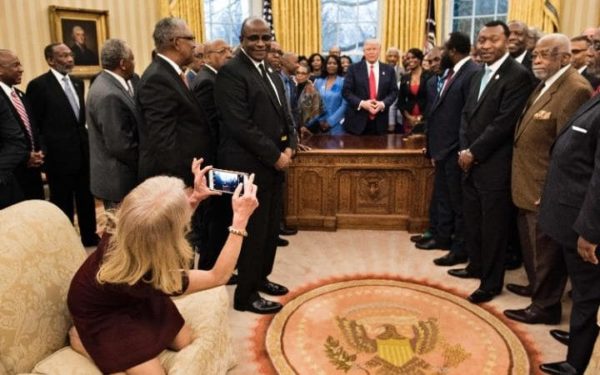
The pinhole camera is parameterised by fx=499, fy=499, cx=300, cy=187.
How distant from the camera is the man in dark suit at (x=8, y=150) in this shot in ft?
11.0

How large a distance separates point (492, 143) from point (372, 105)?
237 centimetres

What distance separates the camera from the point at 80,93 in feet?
14.6

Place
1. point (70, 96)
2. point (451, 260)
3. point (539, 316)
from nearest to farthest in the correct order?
point (539, 316) → point (451, 260) → point (70, 96)

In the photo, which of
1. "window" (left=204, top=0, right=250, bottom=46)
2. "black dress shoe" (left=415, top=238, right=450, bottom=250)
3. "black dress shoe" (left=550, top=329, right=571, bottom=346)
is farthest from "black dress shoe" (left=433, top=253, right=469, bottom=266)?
"window" (left=204, top=0, right=250, bottom=46)

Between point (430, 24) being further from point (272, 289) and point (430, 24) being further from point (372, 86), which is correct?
point (272, 289)

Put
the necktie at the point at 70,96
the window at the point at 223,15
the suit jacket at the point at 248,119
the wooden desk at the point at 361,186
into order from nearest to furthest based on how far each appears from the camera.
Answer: the suit jacket at the point at 248,119, the necktie at the point at 70,96, the wooden desk at the point at 361,186, the window at the point at 223,15

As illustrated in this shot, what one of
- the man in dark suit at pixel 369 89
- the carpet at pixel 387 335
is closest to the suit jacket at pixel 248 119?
the carpet at pixel 387 335

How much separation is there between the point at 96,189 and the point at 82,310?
193 cm

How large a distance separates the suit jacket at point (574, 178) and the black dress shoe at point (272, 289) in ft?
5.86

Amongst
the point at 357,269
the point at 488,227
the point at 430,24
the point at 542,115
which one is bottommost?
the point at 357,269

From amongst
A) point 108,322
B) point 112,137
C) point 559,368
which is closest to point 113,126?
point 112,137

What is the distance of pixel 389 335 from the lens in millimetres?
2967

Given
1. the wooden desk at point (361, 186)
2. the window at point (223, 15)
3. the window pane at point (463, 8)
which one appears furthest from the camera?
the window at point (223, 15)

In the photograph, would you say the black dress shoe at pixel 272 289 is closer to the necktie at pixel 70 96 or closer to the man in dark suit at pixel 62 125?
the man in dark suit at pixel 62 125
